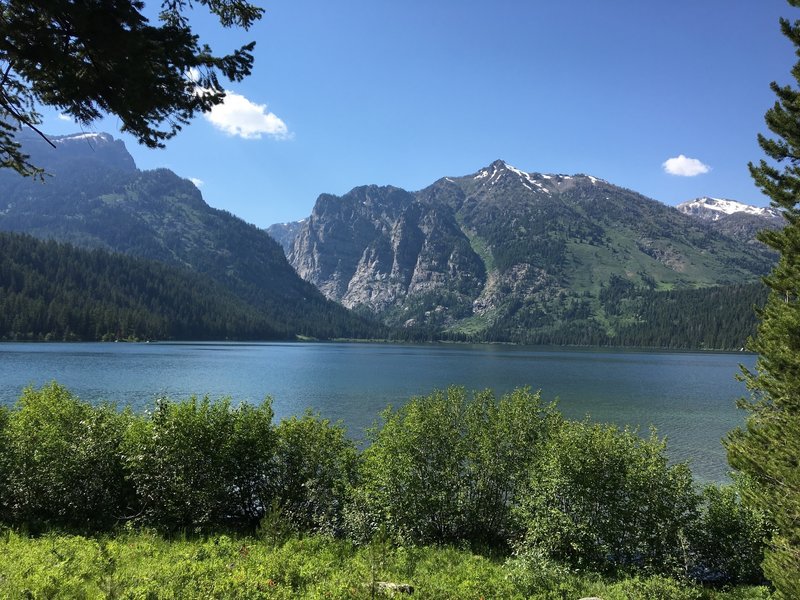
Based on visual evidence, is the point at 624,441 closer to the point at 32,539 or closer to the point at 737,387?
the point at 32,539

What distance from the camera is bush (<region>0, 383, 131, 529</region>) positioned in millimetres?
20500

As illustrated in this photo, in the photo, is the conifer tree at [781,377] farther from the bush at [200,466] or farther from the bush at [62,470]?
the bush at [62,470]

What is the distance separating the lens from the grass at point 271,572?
1261cm

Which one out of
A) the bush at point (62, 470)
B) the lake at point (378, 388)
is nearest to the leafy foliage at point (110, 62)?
the bush at point (62, 470)

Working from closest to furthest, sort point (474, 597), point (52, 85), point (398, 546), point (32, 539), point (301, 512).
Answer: point (52, 85)
point (474, 597)
point (32, 539)
point (398, 546)
point (301, 512)

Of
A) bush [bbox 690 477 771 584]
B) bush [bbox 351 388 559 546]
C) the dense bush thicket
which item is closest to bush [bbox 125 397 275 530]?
the dense bush thicket

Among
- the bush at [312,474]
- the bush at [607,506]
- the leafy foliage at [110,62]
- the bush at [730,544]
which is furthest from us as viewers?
the bush at [312,474]

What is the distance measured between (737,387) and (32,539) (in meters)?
148

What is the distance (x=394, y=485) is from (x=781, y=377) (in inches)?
692

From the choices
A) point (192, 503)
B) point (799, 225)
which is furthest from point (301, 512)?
point (799, 225)

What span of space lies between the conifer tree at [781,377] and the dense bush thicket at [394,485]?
294cm

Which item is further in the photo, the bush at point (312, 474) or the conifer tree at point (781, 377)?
the bush at point (312, 474)

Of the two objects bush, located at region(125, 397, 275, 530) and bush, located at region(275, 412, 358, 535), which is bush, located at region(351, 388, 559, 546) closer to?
bush, located at region(275, 412, 358, 535)

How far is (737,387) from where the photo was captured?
123 metres
